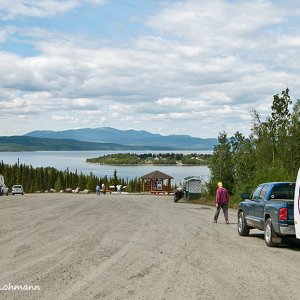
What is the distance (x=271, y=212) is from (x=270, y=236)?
676 mm

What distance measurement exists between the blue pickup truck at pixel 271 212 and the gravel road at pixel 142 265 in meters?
0.45

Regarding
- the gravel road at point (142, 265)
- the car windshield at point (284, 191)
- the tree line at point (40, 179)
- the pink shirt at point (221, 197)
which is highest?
the car windshield at point (284, 191)

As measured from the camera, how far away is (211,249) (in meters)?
13.8

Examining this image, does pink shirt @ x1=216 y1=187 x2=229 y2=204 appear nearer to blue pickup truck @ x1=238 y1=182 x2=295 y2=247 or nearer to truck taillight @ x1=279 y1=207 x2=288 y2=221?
blue pickup truck @ x1=238 y1=182 x2=295 y2=247

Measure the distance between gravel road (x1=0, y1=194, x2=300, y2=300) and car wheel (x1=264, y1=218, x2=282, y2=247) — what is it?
0.26 m

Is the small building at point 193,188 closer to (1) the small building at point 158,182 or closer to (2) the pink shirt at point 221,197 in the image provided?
(1) the small building at point 158,182

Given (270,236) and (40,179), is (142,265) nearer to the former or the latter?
(270,236)

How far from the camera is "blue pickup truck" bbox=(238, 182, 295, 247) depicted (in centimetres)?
1420

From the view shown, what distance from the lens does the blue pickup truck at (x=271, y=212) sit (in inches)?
559

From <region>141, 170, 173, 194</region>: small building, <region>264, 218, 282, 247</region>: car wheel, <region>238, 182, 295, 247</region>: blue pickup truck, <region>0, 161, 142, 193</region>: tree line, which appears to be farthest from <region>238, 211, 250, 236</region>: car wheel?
<region>0, 161, 142, 193</region>: tree line

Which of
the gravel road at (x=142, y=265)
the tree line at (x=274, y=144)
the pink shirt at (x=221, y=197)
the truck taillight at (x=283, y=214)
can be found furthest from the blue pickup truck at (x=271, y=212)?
the tree line at (x=274, y=144)

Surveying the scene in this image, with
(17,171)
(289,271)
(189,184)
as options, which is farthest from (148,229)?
(17,171)

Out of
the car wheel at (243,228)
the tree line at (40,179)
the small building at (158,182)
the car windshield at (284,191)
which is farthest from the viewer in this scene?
A: the tree line at (40,179)

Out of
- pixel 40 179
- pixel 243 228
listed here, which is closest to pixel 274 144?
pixel 243 228
